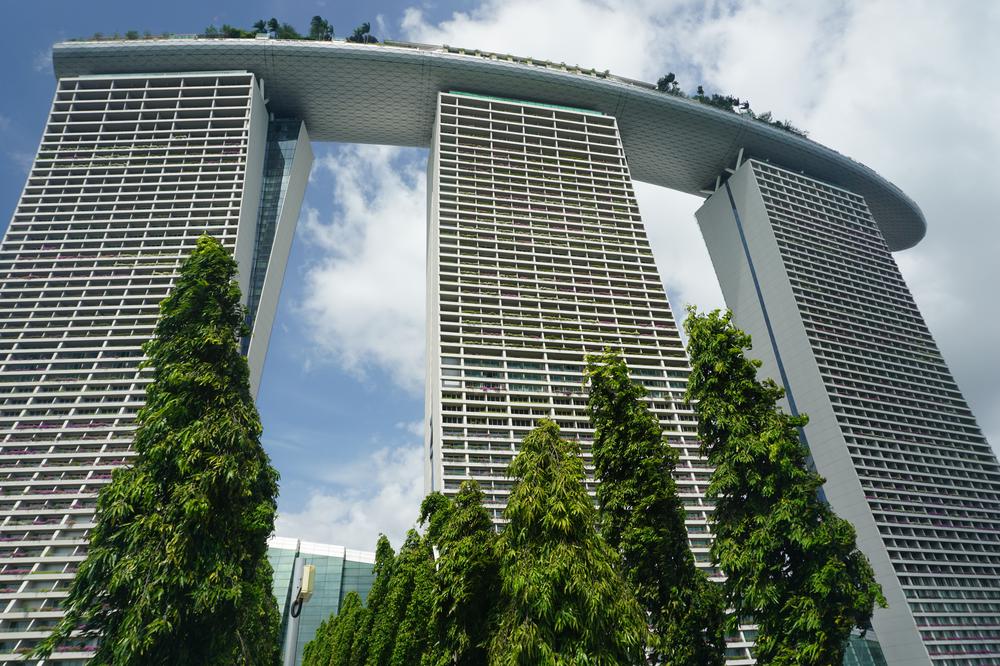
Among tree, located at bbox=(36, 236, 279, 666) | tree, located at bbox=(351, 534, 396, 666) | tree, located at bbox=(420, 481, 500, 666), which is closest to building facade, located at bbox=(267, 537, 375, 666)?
tree, located at bbox=(351, 534, 396, 666)

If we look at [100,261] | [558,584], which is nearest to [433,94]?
[100,261]

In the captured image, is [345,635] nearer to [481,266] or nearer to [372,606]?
[372,606]

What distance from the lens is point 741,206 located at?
79.0 meters

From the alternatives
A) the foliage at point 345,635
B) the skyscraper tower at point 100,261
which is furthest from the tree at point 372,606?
the skyscraper tower at point 100,261

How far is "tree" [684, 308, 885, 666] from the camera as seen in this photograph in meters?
19.0

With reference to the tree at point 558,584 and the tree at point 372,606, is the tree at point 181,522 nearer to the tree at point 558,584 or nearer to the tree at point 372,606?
the tree at point 558,584

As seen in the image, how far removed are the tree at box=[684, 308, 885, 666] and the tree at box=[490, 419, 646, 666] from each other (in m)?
6.50

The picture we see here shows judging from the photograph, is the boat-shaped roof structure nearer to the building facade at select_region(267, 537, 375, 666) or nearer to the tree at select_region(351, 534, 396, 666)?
the building facade at select_region(267, 537, 375, 666)

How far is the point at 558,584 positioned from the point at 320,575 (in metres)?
70.8

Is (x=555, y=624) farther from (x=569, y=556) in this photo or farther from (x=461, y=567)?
(x=461, y=567)

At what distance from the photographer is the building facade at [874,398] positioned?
5397 cm

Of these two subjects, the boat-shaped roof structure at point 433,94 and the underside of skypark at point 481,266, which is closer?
the underside of skypark at point 481,266

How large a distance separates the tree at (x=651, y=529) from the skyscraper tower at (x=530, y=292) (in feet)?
73.4

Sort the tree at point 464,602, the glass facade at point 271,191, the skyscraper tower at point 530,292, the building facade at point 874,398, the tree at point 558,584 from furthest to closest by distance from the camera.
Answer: the glass facade at point 271,191 < the building facade at point 874,398 < the skyscraper tower at point 530,292 < the tree at point 464,602 < the tree at point 558,584
